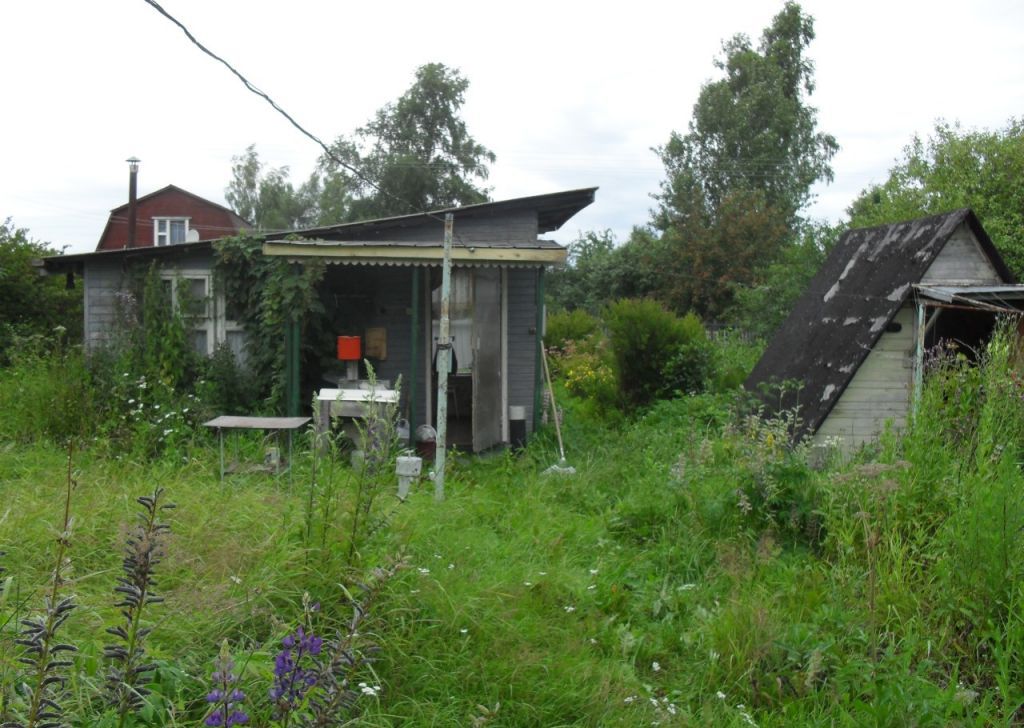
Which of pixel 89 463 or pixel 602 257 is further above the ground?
pixel 602 257

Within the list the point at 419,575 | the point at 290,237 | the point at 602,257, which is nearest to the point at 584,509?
the point at 419,575

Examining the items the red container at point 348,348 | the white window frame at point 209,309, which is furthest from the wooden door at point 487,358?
the white window frame at point 209,309

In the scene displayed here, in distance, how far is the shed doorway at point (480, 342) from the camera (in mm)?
10156

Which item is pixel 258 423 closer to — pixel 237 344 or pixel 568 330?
pixel 237 344

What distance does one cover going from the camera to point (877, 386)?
8953mm

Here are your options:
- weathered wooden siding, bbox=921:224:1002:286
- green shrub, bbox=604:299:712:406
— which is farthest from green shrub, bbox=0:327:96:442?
weathered wooden siding, bbox=921:224:1002:286

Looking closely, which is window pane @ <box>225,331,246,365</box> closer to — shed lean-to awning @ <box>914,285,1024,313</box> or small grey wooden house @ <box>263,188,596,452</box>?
small grey wooden house @ <box>263,188,596,452</box>

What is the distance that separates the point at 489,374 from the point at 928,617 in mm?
6604

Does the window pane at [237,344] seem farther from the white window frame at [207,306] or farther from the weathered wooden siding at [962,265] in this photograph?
the weathered wooden siding at [962,265]

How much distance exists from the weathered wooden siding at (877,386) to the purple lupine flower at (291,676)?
767cm

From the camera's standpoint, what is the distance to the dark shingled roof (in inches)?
352

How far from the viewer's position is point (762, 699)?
4.12m

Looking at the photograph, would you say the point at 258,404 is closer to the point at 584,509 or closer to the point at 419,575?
the point at 584,509

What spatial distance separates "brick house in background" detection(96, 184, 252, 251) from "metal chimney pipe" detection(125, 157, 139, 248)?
12224 mm
